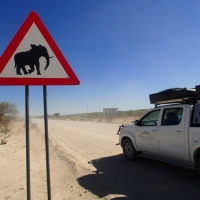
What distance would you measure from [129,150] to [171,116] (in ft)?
7.60

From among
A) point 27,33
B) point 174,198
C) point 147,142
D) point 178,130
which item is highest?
point 27,33

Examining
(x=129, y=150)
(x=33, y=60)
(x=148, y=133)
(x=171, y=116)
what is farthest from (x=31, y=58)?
(x=129, y=150)

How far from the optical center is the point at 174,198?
4.12 metres

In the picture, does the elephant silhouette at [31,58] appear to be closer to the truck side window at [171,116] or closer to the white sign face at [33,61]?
the white sign face at [33,61]

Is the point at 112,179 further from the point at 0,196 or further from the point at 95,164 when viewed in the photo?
the point at 0,196

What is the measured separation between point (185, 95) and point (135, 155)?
9.38 feet

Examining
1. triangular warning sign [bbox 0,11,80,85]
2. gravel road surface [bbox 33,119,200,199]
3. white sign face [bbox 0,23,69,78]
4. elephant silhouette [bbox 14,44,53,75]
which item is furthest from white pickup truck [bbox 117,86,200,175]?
elephant silhouette [bbox 14,44,53,75]

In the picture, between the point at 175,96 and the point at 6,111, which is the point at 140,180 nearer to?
the point at 175,96

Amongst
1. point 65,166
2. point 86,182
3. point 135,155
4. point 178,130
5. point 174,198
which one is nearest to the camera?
A: point 174,198

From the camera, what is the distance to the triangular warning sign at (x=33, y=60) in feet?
8.76

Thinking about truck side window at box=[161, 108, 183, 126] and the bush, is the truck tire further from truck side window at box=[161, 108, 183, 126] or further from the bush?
the bush

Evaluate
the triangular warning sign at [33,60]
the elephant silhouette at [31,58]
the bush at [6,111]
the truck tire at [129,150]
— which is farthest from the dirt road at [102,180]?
the bush at [6,111]

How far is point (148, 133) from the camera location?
21.8ft

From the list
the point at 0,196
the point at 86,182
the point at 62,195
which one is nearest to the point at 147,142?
the point at 86,182
